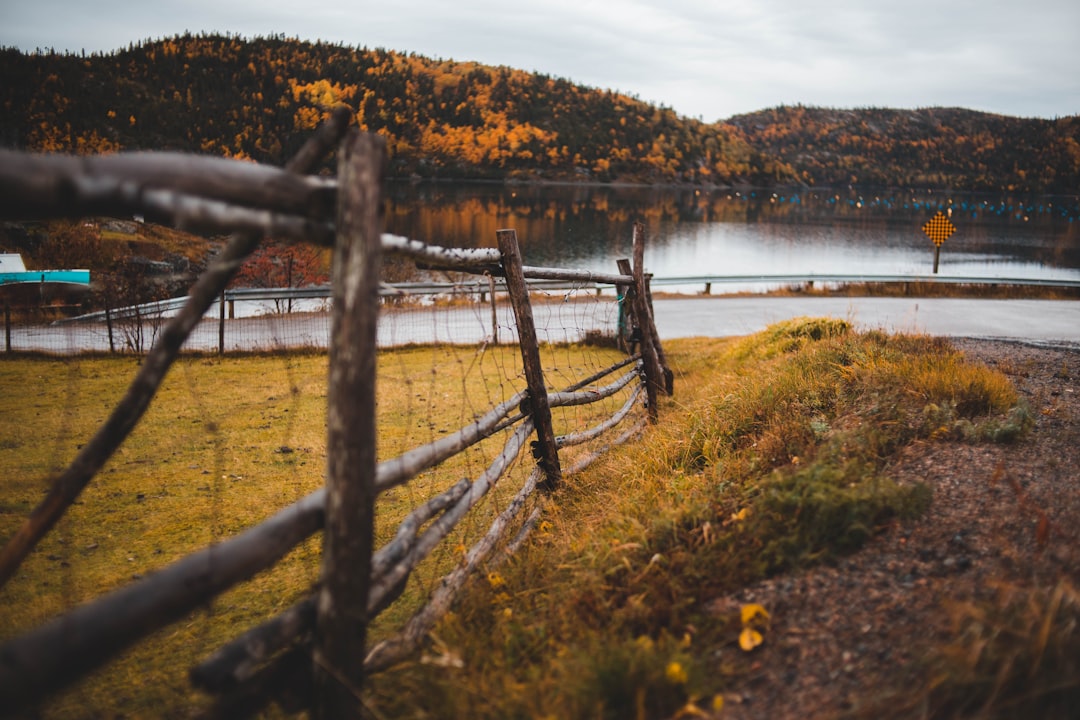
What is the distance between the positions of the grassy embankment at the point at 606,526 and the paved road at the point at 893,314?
8.97 m

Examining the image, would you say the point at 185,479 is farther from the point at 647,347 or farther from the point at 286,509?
the point at 647,347

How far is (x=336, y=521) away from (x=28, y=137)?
302 feet

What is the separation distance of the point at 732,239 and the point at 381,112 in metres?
108

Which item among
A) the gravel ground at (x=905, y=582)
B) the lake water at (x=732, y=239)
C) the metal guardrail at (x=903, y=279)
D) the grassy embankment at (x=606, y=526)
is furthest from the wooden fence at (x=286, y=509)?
the lake water at (x=732, y=239)

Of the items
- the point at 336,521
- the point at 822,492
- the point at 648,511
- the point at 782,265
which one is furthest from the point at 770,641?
the point at 782,265

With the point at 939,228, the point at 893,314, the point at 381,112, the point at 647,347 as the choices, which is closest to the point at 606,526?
the point at 647,347

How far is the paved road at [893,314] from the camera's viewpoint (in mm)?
15281

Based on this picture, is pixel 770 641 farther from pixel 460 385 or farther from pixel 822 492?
pixel 460 385

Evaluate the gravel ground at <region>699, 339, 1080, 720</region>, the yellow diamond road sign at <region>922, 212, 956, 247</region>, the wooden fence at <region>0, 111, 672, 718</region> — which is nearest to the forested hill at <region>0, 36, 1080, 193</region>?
the yellow diamond road sign at <region>922, 212, 956, 247</region>

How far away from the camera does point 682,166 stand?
164875 mm

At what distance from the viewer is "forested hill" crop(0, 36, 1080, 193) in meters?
100

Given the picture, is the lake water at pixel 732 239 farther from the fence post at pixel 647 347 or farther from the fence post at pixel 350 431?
the fence post at pixel 350 431

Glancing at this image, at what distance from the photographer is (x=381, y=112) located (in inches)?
5723

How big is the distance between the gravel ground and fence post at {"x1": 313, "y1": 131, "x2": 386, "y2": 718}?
1408 millimetres
